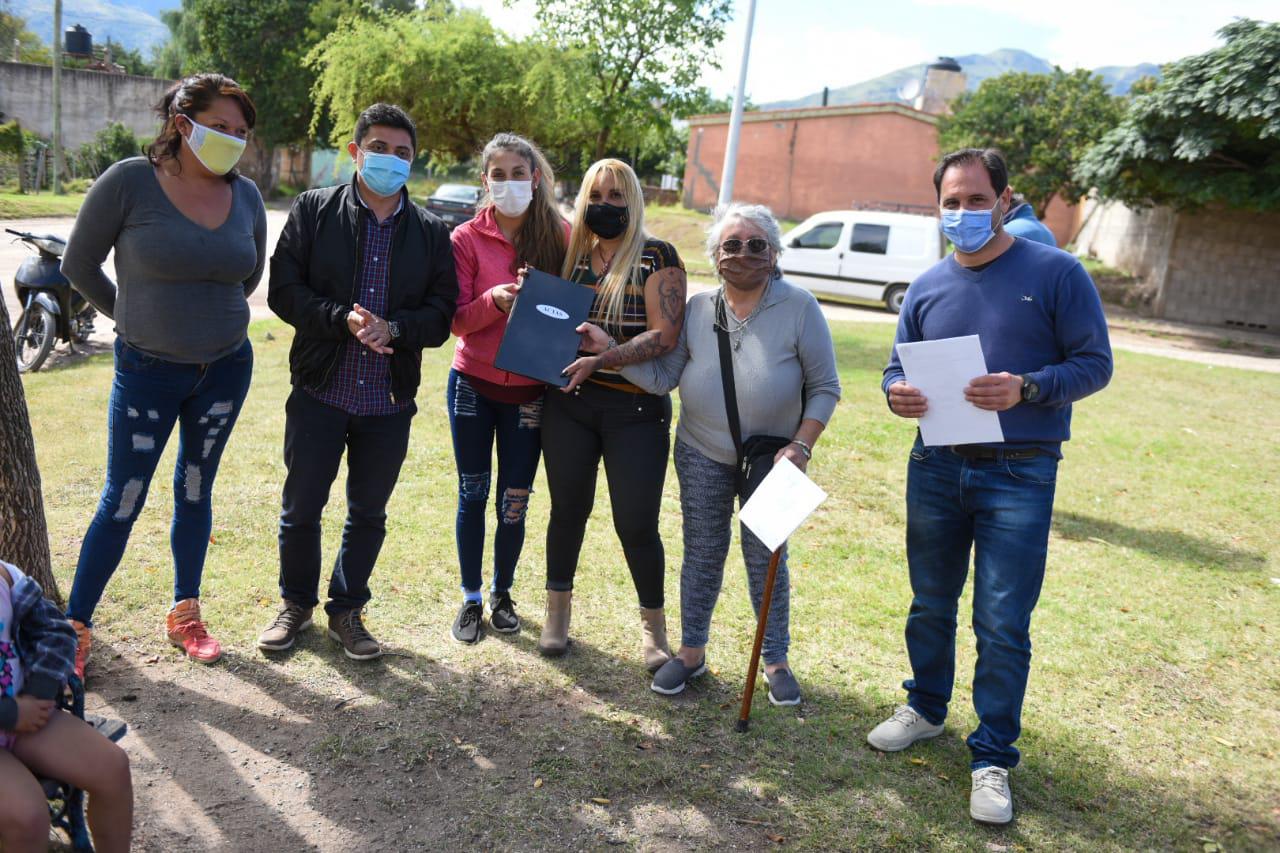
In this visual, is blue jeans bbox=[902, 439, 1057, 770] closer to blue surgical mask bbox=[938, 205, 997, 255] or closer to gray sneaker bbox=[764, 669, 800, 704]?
gray sneaker bbox=[764, 669, 800, 704]

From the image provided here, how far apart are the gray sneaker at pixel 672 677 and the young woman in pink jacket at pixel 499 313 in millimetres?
935

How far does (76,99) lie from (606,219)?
42220 millimetres

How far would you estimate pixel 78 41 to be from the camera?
43.5 meters

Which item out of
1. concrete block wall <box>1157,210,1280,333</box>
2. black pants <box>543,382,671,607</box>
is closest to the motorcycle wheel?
black pants <box>543,382,671,607</box>

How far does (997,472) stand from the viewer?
3.08 m

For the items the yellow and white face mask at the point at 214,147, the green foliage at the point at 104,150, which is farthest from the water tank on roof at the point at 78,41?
the yellow and white face mask at the point at 214,147

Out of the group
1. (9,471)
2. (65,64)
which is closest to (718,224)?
(9,471)

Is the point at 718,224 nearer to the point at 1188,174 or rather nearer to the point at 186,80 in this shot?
the point at 186,80

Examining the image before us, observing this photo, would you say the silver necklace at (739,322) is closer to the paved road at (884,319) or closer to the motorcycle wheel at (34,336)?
the motorcycle wheel at (34,336)

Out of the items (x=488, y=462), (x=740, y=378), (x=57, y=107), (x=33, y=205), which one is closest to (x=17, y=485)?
(x=488, y=462)

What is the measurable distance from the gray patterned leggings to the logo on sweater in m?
0.72

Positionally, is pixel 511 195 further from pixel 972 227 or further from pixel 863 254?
pixel 863 254

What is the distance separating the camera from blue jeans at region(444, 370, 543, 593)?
3838mm

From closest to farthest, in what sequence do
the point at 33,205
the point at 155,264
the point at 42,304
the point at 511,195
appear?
the point at 155,264 < the point at 511,195 < the point at 42,304 < the point at 33,205
